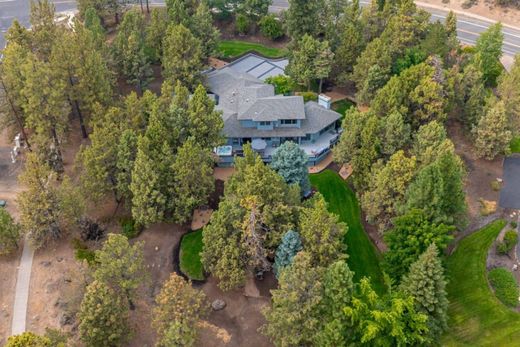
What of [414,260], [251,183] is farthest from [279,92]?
[414,260]

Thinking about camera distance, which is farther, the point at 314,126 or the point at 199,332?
the point at 314,126

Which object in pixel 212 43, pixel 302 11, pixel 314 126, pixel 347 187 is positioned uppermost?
pixel 302 11

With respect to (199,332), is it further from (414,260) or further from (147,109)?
(147,109)

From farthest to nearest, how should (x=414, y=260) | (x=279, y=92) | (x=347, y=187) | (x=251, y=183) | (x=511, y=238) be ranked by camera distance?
1. (x=279, y=92)
2. (x=347, y=187)
3. (x=511, y=238)
4. (x=251, y=183)
5. (x=414, y=260)

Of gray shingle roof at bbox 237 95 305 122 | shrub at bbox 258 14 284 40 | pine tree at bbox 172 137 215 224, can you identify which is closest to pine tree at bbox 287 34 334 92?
gray shingle roof at bbox 237 95 305 122

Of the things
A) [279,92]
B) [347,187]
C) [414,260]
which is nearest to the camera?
[414,260]

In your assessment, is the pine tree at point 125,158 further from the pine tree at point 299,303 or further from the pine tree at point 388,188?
the pine tree at point 388,188
